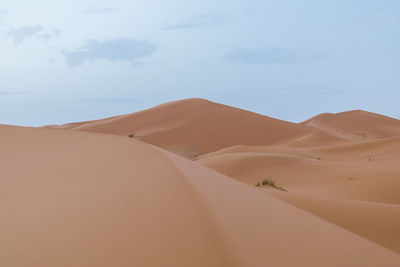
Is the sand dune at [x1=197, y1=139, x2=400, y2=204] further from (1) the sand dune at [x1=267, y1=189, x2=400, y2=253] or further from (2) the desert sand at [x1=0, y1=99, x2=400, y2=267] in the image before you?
(2) the desert sand at [x1=0, y1=99, x2=400, y2=267]

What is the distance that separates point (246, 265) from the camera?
324 cm

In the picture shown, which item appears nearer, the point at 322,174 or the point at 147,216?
the point at 147,216

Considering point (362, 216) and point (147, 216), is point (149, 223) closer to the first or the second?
point (147, 216)

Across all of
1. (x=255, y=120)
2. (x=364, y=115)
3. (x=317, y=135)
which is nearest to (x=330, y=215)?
(x=317, y=135)

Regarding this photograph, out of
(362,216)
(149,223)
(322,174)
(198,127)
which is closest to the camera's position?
(149,223)

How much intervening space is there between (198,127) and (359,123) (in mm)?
26089

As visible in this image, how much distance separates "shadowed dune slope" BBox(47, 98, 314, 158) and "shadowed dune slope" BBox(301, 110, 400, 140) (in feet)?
39.9

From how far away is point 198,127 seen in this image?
4031cm

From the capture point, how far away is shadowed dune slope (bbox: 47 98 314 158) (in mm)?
37434

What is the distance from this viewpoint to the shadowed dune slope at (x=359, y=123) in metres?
53.0

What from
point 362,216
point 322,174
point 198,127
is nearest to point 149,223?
point 362,216

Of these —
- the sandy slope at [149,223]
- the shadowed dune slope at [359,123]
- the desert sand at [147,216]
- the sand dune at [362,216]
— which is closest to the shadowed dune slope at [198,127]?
the shadowed dune slope at [359,123]

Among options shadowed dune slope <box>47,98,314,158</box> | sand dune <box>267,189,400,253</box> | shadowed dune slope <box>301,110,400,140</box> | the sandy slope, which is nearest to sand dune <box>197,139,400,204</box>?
sand dune <box>267,189,400,253</box>

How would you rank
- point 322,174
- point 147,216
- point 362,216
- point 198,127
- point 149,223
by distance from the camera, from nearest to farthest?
point 149,223 → point 147,216 → point 362,216 → point 322,174 → point 198,127
